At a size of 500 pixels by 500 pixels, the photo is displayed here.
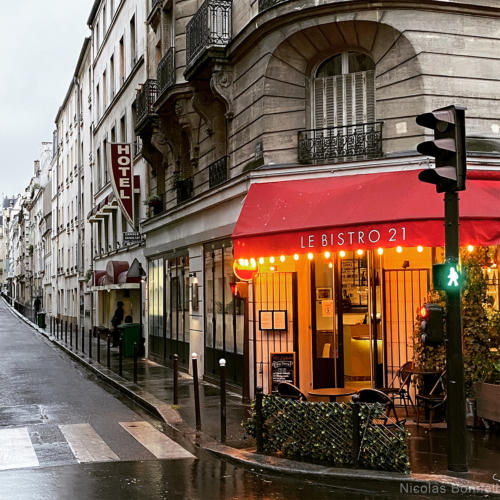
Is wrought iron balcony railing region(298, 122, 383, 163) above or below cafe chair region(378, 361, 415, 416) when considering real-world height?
above

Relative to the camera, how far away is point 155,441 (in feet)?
35.8

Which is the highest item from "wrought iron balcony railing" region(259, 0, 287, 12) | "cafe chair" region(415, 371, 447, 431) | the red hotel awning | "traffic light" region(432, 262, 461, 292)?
"wrought iron balcony railing" region(259, 0, 287, 12)

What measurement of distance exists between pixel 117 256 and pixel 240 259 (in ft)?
59.9

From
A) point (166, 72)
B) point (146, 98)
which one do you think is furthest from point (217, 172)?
point (146, 98)

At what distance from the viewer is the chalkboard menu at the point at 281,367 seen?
13742mm

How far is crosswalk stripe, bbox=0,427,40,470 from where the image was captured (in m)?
9.23

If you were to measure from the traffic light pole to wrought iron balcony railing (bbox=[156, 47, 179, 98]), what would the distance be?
11.9m

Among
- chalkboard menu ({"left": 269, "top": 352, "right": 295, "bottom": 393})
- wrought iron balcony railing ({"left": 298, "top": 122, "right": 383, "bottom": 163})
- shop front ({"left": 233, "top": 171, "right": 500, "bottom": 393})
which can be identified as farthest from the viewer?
chalkboard menu ({"left": 269, "top": 352, "right": 295, "bottom": 393})

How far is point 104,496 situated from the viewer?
7648 millimetres

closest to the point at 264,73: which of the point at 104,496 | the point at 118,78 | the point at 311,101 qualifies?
the point at 311,101

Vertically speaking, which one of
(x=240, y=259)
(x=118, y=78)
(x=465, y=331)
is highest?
(x=118, y=78)

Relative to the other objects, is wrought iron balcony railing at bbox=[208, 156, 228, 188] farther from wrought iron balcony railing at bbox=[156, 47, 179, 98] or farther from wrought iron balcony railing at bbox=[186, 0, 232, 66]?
wrought iron balcony railing at bbox=[156, 47, 179, 98]

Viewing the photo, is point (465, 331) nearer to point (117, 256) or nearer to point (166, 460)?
point (166, 460)

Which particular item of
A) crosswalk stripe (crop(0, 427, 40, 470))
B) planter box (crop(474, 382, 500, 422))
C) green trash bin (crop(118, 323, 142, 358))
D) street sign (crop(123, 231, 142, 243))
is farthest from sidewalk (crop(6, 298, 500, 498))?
street sign (crop(123, 231, 142, 243))
